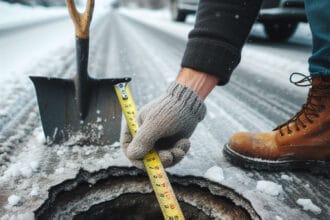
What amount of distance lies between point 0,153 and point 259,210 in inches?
47.8

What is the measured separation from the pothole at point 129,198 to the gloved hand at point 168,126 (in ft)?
0.90

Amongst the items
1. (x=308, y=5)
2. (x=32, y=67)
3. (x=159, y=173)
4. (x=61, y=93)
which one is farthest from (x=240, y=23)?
(x=32, y=67)

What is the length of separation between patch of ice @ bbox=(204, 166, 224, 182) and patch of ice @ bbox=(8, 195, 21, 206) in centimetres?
77

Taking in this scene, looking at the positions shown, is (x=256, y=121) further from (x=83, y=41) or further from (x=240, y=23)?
(x=83, y=41)

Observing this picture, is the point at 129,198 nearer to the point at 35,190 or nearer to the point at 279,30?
the point at 35,190

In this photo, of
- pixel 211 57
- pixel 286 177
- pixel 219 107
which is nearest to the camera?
pixel 211 57

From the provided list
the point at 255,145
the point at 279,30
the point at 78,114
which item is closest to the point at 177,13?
the point at 279,30

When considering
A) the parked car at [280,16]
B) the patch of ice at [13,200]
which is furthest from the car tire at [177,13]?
the patch of ice at [13,200]

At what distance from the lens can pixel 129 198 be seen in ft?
5.01

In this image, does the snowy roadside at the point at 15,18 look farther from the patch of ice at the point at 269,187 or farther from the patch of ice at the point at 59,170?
the patch of ice at the point at 269,187

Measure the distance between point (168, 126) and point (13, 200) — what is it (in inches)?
25.7

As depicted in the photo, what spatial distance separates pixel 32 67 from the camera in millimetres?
3217

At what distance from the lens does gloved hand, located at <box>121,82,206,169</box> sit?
1197 mm

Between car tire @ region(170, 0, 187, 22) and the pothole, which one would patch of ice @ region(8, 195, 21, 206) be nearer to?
the pothole
